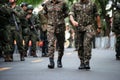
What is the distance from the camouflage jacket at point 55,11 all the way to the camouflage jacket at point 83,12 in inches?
22.2

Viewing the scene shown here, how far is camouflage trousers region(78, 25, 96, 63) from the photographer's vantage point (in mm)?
11461

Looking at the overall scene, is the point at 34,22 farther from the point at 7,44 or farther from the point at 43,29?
the point at 7,44

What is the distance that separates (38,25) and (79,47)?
772 centimetres

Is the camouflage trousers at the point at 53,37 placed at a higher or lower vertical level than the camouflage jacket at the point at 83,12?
lower

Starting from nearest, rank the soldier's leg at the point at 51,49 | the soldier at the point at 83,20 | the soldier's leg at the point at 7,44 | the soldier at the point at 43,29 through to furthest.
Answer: the soldier at the point at 83,20
the soldier's leg at the point at 51,49
the soldier's leg at the point at 7,44
the soldier at the point at 43,29

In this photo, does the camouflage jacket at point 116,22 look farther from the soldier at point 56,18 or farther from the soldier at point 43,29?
the soldier at point 56,18

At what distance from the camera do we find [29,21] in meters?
19.3

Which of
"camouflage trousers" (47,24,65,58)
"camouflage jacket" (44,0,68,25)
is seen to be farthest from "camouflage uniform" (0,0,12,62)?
"camouflage trousers" (47,24,65,58)

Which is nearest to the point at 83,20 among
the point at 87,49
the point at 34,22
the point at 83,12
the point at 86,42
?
the point at 83,12

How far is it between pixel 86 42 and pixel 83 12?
800 mm

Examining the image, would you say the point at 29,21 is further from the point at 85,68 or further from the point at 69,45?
the point at 69,45

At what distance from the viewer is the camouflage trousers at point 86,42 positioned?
11.5 metres

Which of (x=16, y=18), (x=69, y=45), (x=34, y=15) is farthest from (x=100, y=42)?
(x=16, y=18)

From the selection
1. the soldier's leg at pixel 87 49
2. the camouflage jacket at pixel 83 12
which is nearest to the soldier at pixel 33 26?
the camouflage jacket at pixel 83 12
